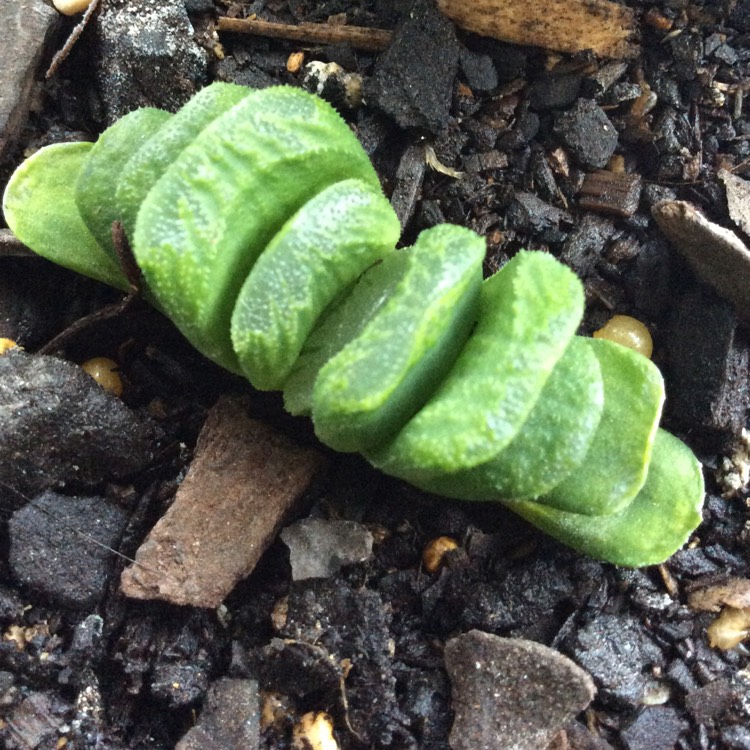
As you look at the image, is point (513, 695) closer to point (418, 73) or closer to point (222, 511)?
point (222, 511)

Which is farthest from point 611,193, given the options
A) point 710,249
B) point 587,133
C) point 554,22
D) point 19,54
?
point 19,54

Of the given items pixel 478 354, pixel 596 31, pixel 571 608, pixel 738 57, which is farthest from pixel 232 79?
pixel 571 608

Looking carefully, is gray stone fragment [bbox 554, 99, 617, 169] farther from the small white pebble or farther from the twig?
the small white pebble

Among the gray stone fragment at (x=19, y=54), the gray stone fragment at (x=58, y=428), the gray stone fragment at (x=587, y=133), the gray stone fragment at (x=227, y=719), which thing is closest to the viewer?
the gray stone fragment at (x=227, y=719)

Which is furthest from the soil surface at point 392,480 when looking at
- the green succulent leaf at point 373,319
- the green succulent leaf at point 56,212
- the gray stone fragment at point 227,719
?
the green succulent leaf at point 373,319

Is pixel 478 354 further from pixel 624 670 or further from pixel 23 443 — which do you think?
pixel 23 443

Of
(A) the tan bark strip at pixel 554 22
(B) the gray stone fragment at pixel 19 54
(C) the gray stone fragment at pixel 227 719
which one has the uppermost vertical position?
(A) the tan bark strip at pixel 554 22

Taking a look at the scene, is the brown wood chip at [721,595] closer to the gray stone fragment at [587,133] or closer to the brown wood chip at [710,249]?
the brown wood chip at [710,249]
